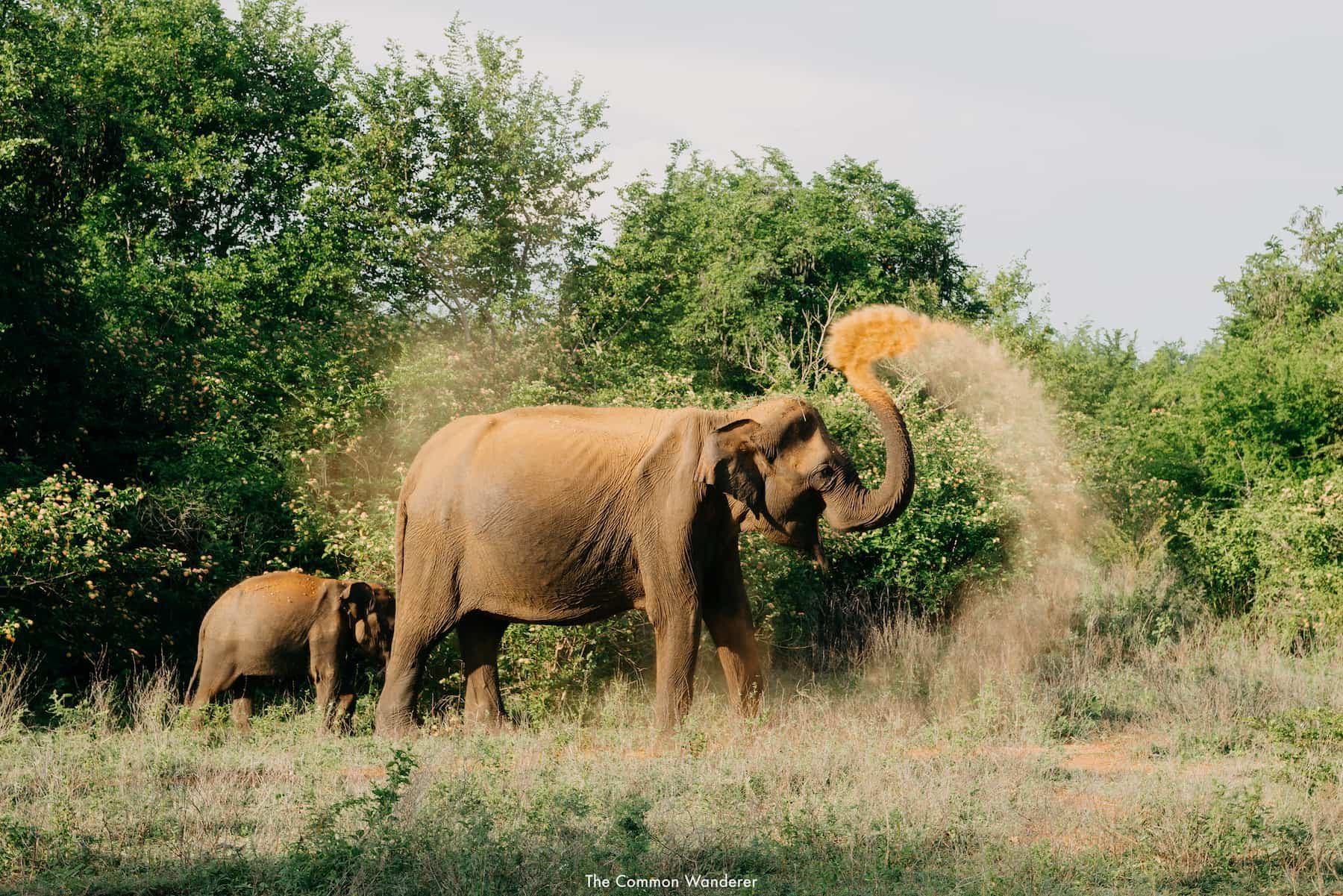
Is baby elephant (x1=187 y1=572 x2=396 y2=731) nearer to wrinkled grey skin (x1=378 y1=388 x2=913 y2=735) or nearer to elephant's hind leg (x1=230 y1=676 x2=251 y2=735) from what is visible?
elephant's hind leg (x1=230 y1=676 x2=251 y2=735)

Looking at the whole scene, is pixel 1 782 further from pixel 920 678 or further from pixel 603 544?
pixel 920 678

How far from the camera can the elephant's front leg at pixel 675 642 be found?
10.5m

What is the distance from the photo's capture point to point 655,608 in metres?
10.7

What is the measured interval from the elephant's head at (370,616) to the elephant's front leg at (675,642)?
301cm

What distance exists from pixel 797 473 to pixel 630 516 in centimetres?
145

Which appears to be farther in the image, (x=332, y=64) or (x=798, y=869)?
(x=332, y=64)

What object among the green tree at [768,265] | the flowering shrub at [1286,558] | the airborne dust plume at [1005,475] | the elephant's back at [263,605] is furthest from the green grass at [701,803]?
the green tree at [768,265]

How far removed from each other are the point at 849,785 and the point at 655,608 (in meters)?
2.60

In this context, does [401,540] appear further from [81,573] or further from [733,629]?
[733,629]

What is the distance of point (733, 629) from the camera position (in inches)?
438

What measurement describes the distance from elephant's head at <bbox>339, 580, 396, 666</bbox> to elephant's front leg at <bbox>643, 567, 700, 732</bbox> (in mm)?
3015

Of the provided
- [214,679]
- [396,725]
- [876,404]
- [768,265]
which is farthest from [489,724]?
[768,265]

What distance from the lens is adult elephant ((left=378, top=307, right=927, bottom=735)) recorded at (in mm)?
10695

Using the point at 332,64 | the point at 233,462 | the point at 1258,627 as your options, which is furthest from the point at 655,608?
the point at 332,64
